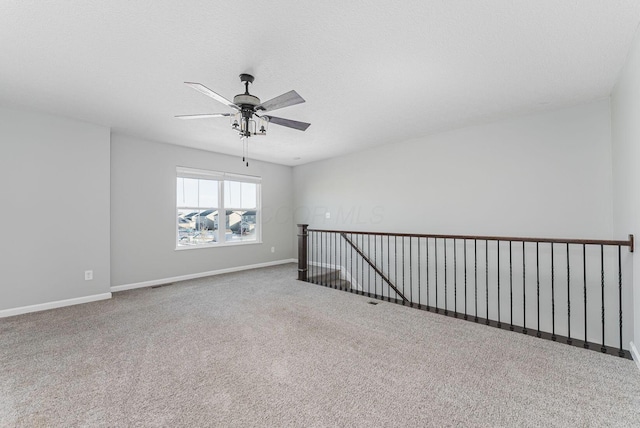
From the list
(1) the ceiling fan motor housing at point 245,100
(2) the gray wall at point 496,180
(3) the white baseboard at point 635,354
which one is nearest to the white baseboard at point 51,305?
(1) the ceiling fan motor housing at point 245,100

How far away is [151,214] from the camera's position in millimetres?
4812

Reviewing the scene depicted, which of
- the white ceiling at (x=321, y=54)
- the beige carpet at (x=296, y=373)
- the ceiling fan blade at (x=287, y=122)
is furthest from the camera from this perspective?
the ceiling fan blade at (x=287, y=122)

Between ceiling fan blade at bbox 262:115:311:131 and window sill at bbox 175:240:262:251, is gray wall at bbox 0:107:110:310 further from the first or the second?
ceiling fan blade at bbox 262:115:311:131

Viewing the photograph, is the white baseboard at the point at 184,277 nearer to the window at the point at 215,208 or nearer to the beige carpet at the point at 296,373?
the window at the point at 215,208

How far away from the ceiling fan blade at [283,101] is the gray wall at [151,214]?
3.30m

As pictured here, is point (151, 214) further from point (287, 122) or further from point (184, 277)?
point (287, 122)

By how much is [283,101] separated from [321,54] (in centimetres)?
49

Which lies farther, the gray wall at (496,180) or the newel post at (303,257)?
the newel post at (303,257)

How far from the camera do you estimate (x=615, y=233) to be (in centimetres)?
299

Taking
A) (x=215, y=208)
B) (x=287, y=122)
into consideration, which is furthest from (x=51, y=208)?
(x=287, y=122)

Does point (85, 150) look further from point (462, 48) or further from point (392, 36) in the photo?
point (462, 48)

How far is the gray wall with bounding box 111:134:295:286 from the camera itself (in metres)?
4.45

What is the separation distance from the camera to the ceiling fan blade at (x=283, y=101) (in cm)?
219

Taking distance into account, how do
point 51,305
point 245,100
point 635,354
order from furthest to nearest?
point 51,305 → point 245,100 → point 635,354
